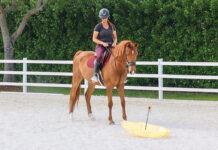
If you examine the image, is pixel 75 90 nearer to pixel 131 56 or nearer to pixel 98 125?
pixel 98 125

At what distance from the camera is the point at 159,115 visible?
13227 millimetres

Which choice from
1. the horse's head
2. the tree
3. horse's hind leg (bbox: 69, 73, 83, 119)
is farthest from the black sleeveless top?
the tree

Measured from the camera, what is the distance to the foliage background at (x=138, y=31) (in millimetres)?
18047

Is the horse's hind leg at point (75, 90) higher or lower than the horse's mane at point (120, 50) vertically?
lower

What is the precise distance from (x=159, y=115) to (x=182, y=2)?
639cm

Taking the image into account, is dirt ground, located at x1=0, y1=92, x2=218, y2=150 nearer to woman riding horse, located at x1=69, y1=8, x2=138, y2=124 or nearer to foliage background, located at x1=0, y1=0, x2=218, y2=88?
woman riding horse, located at x1=69, y1=8, x2=138, y2=124

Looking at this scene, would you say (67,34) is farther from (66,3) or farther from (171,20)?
(171,20)

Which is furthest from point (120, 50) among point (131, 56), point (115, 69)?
Result: point (115, 69)

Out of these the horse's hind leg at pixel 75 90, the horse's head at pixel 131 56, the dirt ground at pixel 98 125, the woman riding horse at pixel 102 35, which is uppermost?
the woman riding horse at pixel 102 35

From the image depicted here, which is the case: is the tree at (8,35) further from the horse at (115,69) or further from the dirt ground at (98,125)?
the horse at (115,69)

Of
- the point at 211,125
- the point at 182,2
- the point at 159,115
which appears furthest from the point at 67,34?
the point at 211,125

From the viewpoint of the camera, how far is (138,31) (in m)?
19.2

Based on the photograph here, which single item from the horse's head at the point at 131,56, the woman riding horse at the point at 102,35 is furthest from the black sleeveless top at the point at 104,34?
the horse's head at the point at 131,56

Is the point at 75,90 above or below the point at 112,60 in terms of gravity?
below
